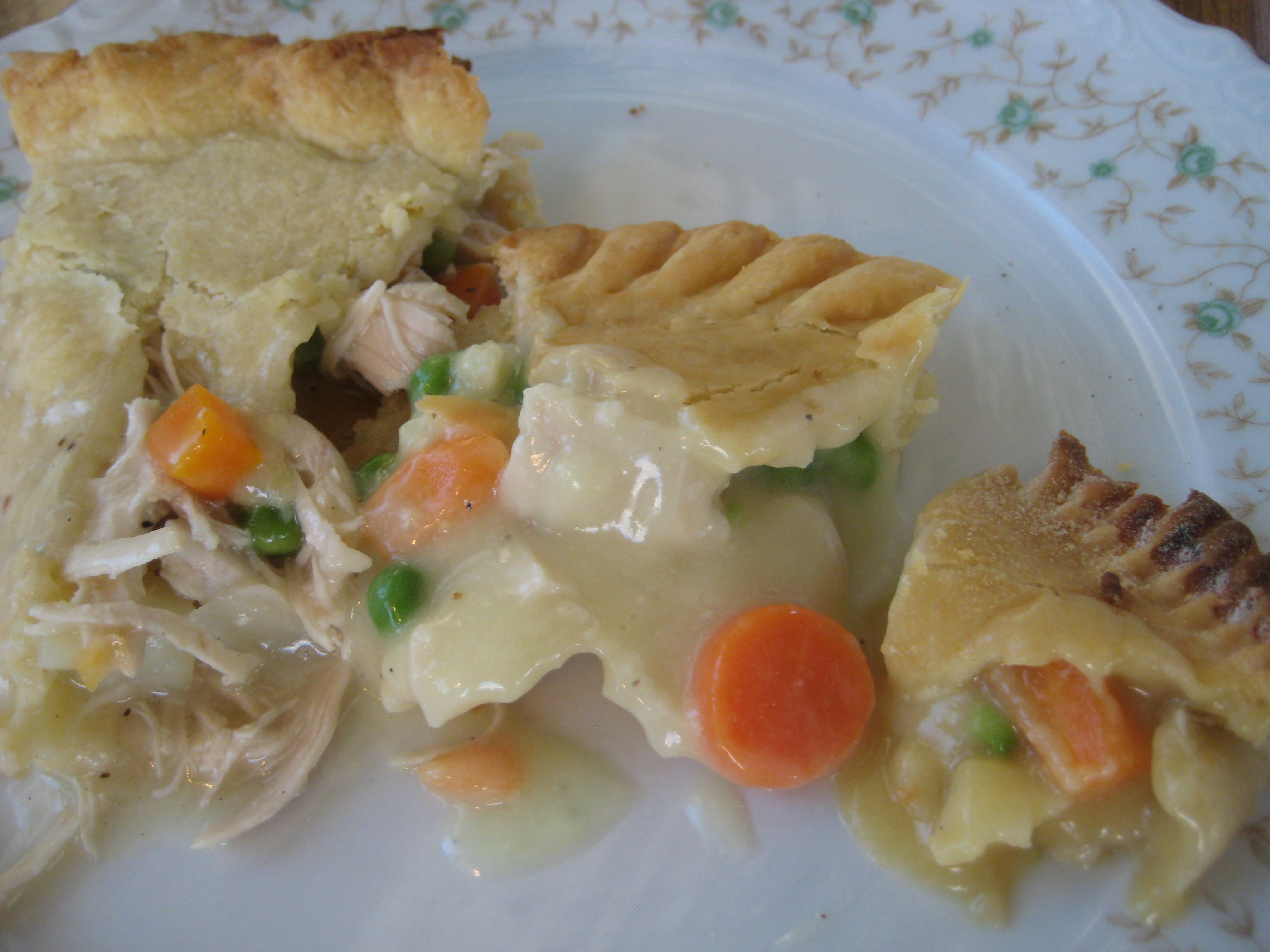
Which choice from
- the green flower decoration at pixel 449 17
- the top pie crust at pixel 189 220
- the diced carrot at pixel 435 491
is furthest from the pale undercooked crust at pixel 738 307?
the green flower decoration at pixel 449 17

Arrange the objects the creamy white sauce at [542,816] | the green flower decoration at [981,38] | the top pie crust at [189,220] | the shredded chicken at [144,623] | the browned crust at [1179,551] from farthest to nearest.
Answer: the green flower decoration at [981,38] → the top pie crust at [189,220] → the creamy white sauce at [542,816] → the shredded chicken at [144,623] → the browned crust at [1179,551]

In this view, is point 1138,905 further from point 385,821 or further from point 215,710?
point 215,710

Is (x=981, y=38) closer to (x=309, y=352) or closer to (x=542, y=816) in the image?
(x=309, y=352)

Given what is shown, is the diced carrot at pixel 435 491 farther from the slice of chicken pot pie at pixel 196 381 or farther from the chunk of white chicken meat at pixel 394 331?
the chunk of white chicken meat at pixel 394 331

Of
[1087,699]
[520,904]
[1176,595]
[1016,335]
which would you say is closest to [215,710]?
[520,904]

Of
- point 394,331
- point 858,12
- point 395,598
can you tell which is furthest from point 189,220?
point 858,12

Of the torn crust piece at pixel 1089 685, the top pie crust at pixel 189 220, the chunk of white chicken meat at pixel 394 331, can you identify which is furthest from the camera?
the chunk of white chicken meat at pixel 394 331

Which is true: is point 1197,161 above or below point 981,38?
below
